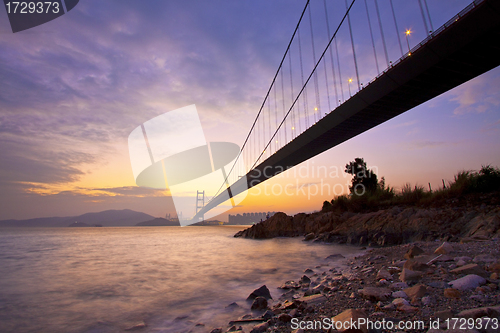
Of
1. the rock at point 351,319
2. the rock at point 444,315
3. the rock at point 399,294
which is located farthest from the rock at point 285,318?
the rock at point 444,315

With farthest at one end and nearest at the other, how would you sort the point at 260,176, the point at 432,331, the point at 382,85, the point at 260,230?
the point at 260,176, the point at 260,230, the point at 382,85, the point at 432,331

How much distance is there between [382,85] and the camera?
1374cm

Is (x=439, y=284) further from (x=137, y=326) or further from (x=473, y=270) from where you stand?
(x=137, y=326)

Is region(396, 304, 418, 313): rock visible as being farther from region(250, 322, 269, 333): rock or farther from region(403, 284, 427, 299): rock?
region(250, 322, 269, 333): rock

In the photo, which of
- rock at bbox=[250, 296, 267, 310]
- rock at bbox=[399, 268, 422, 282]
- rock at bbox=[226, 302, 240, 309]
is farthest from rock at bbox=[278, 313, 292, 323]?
rock at bbox=[399, 268, 422, 282]

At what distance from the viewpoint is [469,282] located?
8.24 ft

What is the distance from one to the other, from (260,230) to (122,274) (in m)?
17.3

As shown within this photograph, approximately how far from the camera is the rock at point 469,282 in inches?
97.6

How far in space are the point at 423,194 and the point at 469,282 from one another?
13598mm

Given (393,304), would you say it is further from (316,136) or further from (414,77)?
(316,136)

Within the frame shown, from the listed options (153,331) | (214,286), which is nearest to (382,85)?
(214,286)

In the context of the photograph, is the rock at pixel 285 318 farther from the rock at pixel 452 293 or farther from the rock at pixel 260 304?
the rock at pixel 452 293

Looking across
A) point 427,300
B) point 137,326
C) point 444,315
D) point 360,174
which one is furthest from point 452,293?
point 360,174

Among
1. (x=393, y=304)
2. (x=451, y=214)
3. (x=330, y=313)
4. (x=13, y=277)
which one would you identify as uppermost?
(x=451, y=214)
